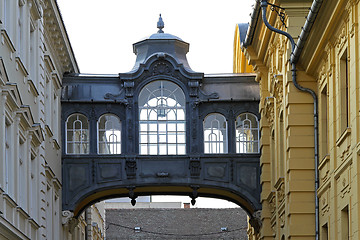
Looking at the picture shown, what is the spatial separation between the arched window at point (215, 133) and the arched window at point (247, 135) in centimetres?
41

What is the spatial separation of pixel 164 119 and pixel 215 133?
5.34 feet

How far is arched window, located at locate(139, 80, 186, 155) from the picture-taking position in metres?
36.6

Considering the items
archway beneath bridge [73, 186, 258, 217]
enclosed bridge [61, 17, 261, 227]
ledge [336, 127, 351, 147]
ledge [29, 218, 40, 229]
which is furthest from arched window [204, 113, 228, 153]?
ledge [336, 127, 351, 147]

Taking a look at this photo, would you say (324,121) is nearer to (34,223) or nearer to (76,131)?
(34,223)

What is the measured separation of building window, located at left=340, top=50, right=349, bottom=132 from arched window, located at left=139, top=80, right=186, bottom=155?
1278cm

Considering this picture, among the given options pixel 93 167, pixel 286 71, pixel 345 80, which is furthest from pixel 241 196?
pixel 345 80

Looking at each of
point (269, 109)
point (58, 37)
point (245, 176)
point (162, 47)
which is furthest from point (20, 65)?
point (245, 176)

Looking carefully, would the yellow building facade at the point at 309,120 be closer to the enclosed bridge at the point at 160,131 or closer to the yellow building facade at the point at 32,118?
the enclosed bridge at the point at 160,131

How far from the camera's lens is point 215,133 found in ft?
120

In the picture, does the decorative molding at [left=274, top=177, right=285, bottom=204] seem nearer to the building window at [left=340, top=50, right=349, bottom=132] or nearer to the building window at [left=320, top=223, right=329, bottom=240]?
the building window at [left=320, top=223, right=329, bottom=240]

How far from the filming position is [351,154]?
2241 cm

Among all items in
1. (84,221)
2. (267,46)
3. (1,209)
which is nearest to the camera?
(1,209)

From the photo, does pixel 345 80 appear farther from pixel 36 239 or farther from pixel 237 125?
pixel 237 125

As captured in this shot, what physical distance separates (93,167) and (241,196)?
15.1 ft
